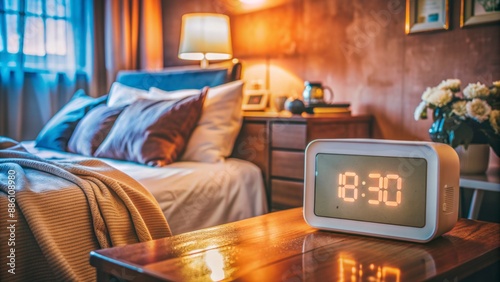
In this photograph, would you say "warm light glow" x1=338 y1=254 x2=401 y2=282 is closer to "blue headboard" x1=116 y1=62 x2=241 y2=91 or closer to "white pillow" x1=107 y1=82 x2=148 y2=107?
"blue headboard" x1=116 y1=62 x2=241 y2=91

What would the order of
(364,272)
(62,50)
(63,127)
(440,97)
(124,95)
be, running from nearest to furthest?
(364,272) → (440,97) → (63,127) → (124,95) → (62,50)

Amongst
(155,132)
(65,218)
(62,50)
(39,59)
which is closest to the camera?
(65,218)

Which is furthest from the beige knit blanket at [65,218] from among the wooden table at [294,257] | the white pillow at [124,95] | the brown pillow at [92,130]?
the white pillow at [124,95]

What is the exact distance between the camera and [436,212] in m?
1.17

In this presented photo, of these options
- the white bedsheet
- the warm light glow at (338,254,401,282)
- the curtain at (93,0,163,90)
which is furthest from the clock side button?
the curtain at (93,0,163,90)

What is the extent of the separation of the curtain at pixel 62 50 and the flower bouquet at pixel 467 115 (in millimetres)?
2378

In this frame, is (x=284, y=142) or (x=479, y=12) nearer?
(x=479, y=12)

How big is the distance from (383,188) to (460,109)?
38.8 inches

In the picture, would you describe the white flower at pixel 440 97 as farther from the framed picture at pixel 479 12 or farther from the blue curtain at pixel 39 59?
the blue curtain at pixel 39 59

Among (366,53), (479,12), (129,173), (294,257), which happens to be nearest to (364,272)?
(294,257)

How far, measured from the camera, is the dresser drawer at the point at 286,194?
2.46m

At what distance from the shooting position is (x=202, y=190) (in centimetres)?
224

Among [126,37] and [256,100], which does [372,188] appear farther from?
[126,37]

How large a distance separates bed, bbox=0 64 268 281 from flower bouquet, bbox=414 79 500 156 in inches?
34.1
